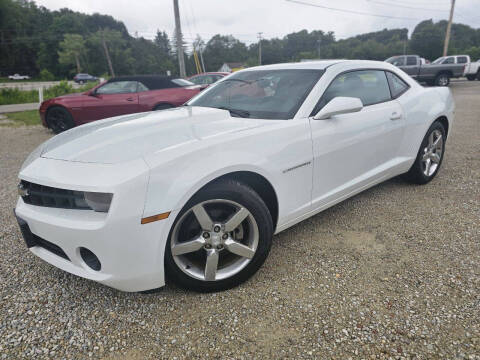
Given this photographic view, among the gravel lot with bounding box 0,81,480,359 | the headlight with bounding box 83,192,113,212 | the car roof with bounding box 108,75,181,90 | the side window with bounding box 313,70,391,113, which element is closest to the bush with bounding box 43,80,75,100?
the car roof with bounding box 108,75,181,90

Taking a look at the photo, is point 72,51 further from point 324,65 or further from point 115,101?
point 324,65

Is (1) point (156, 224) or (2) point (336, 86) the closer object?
(1) point (156, 224)

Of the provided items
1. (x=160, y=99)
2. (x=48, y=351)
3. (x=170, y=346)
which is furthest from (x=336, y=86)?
(x=160, y=99)

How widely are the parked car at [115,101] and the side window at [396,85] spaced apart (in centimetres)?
526

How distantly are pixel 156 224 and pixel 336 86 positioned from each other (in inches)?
74.3

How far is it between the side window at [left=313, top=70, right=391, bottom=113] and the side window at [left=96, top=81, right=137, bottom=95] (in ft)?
20.0

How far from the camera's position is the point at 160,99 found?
7.68 m

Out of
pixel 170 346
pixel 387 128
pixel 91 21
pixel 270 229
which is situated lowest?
pixel 170 346

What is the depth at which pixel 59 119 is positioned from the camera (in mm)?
7844

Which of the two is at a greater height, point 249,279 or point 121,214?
point 121,214

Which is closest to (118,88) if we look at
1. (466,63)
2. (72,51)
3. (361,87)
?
(361,87)

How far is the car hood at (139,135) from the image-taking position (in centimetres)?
185

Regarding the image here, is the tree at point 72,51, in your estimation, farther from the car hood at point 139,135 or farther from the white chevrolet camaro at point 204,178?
the white chevrolet camaro at point 204,178

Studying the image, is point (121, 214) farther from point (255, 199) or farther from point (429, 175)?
point (429, 175)
